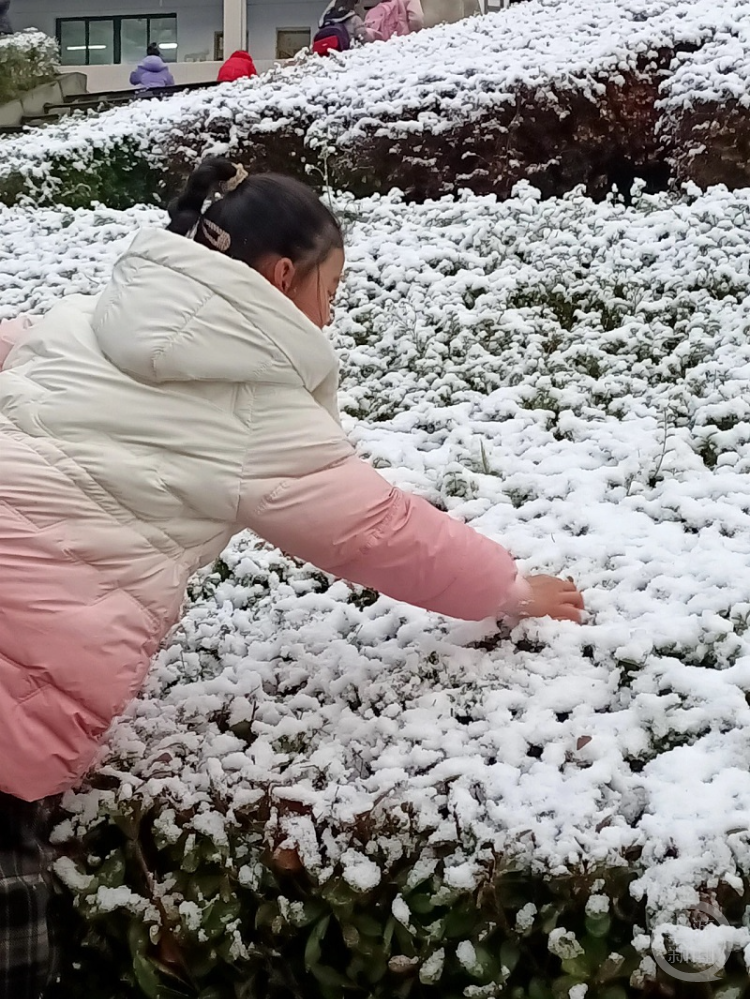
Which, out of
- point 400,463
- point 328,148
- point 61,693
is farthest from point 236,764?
point 328,148

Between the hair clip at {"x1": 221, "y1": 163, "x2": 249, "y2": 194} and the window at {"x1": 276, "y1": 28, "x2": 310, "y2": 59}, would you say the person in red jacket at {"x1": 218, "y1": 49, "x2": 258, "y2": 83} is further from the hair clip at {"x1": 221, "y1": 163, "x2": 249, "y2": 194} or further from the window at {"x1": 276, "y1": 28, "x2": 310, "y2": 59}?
the hair clip at {"x1": 221, "y1": 163, "x2": 249, "y2": 194}

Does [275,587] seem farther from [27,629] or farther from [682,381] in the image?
[682,381]

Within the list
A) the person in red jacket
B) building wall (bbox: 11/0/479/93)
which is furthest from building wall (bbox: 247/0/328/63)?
the person in red jacket

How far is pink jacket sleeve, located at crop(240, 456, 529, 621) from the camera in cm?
157

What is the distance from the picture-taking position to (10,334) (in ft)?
6.15

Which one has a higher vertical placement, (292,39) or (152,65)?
(152,65)

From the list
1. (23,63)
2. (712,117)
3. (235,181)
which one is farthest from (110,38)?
(235,181)

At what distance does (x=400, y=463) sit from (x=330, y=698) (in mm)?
1043

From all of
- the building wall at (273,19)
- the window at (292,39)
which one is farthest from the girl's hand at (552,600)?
the window at (292,39)

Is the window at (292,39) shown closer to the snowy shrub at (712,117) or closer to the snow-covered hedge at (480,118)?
the snow-covered hedge at (480,118)

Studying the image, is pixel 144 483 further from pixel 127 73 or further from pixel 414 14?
pixel 127 73

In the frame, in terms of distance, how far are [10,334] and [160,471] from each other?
1.94 feet

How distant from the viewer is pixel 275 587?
2.36m

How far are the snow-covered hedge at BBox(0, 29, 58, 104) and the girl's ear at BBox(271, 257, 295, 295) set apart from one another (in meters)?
9.97
